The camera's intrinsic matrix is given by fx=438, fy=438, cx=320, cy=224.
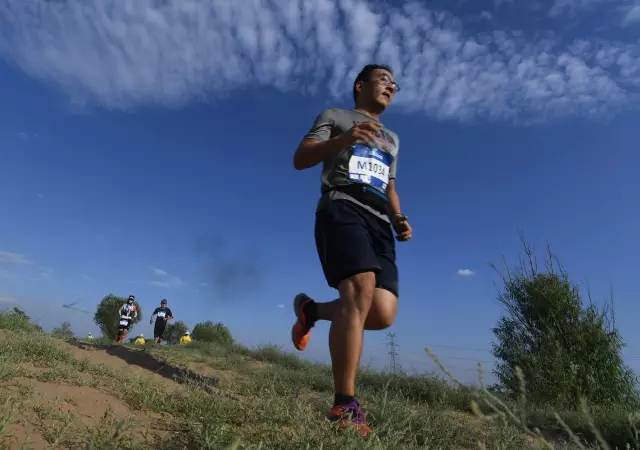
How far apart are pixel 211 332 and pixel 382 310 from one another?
19222 mm

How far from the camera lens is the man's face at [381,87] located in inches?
115

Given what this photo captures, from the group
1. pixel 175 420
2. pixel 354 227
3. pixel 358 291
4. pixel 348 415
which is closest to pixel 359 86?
pixel 354 227

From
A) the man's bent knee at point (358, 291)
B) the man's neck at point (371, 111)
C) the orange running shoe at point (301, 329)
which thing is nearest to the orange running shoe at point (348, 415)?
the man's bent knee at point (358, 291)

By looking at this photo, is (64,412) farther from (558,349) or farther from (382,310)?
(558,349)

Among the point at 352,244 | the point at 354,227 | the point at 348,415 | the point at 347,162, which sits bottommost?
the point at 348,415

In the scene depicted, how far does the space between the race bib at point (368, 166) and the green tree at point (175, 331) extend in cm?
2783

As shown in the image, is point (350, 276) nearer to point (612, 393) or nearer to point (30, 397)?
point (30, 397)

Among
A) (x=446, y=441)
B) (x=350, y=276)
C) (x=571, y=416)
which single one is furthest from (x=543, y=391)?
(x=350, y=276)

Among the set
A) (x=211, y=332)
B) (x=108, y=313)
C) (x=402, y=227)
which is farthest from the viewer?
(x=108, y=313)

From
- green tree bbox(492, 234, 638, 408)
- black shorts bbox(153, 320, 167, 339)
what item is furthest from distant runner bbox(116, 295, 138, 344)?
green tree bbox(492, 234, 638, 408)

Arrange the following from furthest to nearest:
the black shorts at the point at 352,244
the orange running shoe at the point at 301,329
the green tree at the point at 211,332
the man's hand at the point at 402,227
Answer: the green tree at the point at 211,332, the man's hand at the point at 402,227, the orange running shoe at the point at 301,329, the black shorts at the point at 352,244

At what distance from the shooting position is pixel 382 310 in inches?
98.6

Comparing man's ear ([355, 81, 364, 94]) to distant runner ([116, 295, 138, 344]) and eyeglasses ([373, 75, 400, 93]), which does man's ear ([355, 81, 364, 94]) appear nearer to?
eyeglasses ([373, 75, 400, 93])

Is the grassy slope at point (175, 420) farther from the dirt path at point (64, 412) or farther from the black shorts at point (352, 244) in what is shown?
the black shorts at point (352, 244)
